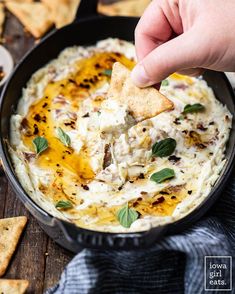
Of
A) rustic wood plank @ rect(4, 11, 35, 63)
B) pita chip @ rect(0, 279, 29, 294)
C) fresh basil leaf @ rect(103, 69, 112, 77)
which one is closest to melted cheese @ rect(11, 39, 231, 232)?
fresh basil leaf @ rect(103, 69, 112, 77)

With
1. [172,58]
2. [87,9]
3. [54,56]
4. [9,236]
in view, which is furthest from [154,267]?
[87,9]

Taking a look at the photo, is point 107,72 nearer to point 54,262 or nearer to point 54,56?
point 54,56

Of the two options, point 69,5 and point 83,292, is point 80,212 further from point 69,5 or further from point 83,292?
point 69,5

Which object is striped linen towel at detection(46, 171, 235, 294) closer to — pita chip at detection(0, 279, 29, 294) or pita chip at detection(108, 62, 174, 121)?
pita chip at detection(0, 279, 29, 294)

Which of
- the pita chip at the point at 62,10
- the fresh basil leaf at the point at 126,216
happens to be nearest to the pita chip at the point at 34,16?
the pita chip at the point at 62,10

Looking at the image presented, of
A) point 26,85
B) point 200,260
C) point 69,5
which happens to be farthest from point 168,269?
point 69,5

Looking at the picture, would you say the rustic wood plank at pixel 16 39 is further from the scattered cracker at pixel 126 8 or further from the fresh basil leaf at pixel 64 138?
the fresh basil leaf at pixel 64 138
